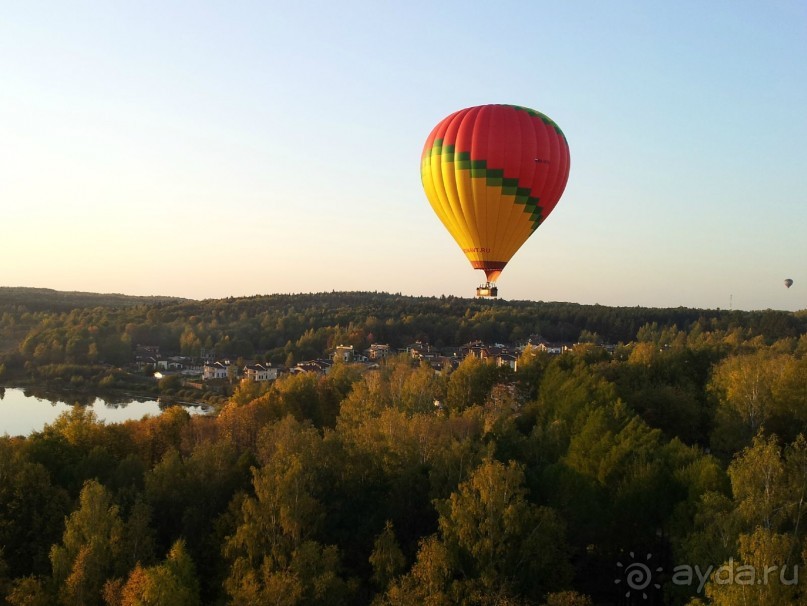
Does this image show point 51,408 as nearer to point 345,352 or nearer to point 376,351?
point 345,352

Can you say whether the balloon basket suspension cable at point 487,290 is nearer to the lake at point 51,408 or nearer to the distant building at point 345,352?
Result: the lake at point 51,408

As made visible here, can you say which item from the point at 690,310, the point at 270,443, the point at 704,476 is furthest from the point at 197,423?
the point at 690,310

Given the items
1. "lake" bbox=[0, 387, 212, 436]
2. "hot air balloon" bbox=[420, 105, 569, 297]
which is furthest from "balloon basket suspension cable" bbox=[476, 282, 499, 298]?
"lake" bbox=[0, 387, 212, 436]

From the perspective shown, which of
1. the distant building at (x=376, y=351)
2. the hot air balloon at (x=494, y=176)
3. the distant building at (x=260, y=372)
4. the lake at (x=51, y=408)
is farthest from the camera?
the distant building at (x=376, y=351)

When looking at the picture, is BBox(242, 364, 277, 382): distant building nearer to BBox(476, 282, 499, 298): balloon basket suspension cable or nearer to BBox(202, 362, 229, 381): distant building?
BBox(202, 362, 229, 381): distant building

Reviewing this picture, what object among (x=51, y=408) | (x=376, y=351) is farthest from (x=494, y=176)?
(x=376, y=351)

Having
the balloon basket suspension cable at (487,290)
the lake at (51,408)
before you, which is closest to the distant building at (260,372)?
the lake at (51,408)
